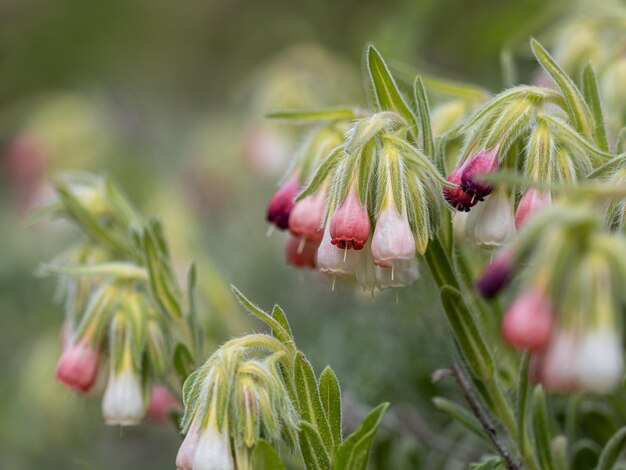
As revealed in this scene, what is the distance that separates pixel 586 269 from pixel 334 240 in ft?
1.87

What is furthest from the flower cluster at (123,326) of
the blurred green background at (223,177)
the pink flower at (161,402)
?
the pink flower at (161,402)

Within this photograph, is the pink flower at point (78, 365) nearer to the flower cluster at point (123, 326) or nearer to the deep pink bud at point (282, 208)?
the flower cluster at point (123, 326)

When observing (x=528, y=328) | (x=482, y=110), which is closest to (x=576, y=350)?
(x=528, y=328)

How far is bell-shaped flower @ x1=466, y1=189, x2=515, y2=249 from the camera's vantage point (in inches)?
69.0

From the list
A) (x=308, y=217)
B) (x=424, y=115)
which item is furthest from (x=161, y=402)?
(x=424, y=115)

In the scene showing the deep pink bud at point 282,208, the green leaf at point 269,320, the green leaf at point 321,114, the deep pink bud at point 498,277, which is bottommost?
the green leaf at point 269,320

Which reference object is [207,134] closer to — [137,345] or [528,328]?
[137,345]

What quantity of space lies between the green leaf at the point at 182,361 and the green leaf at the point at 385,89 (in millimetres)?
701

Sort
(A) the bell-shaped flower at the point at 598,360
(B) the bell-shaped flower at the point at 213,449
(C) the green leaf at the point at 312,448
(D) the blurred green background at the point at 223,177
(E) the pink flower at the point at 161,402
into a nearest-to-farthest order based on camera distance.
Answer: (A) the bell-shaped flower at the point at 598,360 < (B) the bell-shaped flower at the point at 213,449 < (C) the green leaf at the point at 312,448 < (E) the pink flower at the point at 161,402 < (D) the blurred green background at the point at 223,177

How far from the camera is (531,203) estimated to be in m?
1.65

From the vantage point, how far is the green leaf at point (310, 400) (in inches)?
70.7

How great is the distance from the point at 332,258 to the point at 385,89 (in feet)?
1.22

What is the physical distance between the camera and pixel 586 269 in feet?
4.19

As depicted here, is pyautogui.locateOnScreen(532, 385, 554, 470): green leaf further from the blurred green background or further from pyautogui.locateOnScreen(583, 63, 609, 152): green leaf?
pyautogui.locateOnScreen(583, 63, 609, 152): green leaf
